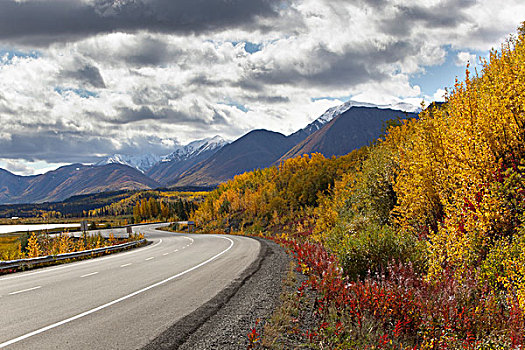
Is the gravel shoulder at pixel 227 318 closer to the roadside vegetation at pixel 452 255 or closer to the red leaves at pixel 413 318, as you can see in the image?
the roadside vegetation at pixel 452 255

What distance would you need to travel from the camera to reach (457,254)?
9.19 metres

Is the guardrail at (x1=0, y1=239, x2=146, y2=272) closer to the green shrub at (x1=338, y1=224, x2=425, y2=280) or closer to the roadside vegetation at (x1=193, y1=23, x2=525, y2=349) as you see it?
the roadside vegetation at (x1=193, y1=23, x2=525, y2=349)

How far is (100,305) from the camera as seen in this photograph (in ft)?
28.5

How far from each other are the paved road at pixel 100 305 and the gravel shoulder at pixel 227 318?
308 mm

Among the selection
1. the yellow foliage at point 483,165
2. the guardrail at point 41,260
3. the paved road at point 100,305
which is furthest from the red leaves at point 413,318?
the guardrail at point 41,260

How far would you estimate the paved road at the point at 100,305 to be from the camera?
20.7 feet

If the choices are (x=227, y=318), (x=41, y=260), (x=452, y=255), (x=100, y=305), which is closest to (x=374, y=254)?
(x=452, y=255)

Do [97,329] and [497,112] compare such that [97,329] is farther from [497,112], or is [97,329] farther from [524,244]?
[497,112]

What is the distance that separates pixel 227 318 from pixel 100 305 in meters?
3.26

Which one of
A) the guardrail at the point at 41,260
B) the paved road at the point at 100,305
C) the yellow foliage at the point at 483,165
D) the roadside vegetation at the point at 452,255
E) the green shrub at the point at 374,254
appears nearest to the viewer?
the paved road at the point at 100,305

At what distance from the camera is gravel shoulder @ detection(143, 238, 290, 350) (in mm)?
6156

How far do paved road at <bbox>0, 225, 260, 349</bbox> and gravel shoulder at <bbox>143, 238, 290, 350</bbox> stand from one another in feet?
1.01

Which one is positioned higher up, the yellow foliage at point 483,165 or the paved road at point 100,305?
the yellow foliage at point 483,165

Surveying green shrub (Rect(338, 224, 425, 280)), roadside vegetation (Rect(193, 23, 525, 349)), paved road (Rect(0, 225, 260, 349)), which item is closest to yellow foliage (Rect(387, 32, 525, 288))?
roadside vegetation (Rect(193, 23, 525, 349))
